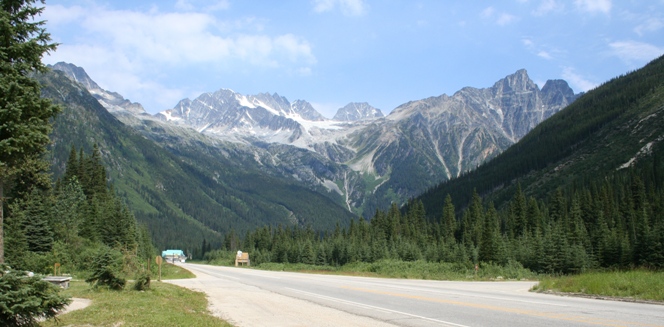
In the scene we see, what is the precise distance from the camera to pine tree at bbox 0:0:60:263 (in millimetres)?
16266

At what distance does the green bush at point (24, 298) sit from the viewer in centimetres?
905

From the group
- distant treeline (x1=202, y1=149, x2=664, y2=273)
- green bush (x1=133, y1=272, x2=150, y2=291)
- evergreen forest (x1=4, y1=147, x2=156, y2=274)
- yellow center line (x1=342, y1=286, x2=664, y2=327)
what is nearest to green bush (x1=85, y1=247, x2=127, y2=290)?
green bush (x1=133, y1=272, x2=150, y2=291)

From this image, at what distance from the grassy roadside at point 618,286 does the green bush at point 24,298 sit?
63.6ft

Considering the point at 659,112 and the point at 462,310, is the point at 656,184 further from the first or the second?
the point at 462,310

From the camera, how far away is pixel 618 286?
20156 millimetres

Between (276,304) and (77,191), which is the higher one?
(77,191)

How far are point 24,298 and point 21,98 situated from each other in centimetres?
995

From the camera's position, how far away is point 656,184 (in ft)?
357

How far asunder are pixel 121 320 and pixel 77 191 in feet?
→ 211

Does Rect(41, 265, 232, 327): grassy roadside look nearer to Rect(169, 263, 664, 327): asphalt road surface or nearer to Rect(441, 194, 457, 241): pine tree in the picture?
Rect(169, 263, 664, 327): asphalt road surface

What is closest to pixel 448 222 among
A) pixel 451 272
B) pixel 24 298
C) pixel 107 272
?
pixel 451 272

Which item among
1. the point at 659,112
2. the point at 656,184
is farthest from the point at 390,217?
the point at 659,112

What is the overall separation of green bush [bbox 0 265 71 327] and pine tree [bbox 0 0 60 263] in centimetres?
806

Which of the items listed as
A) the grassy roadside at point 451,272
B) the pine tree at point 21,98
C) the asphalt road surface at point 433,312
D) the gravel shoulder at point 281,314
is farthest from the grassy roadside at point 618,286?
the pine tree at point 21,98
